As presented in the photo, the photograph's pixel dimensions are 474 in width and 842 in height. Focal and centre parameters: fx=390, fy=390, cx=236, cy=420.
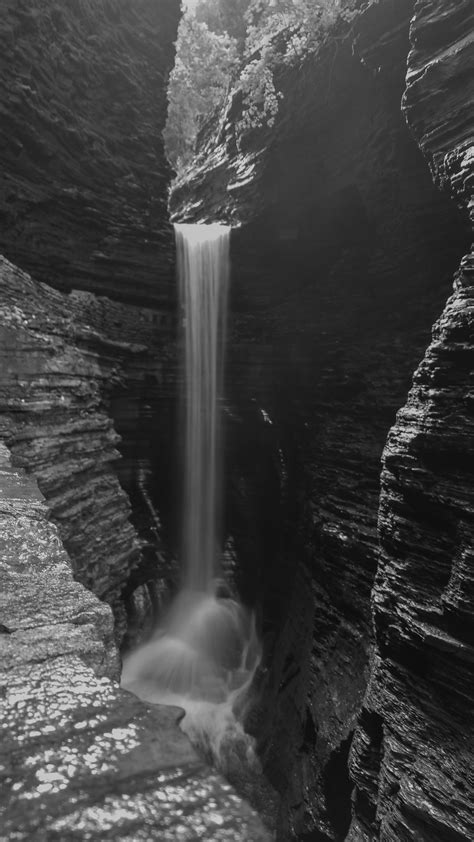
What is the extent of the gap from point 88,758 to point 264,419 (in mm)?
10265

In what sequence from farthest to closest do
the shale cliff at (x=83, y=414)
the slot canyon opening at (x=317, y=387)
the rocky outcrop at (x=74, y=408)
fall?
1. the slot canyon opening at (x=317, y=387)
2. the rocky outcrop at (x=74, y=408)
3. the shale cliff at (x=83, y=414)

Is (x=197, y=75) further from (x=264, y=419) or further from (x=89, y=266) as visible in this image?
Answer: (x=264, y=419)

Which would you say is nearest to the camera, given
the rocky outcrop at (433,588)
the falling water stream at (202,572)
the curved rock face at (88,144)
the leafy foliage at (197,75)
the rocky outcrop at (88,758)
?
the rocky outcrop at (88,758)

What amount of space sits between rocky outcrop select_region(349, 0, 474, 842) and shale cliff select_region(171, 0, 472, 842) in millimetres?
32

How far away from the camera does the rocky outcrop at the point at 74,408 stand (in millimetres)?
6121

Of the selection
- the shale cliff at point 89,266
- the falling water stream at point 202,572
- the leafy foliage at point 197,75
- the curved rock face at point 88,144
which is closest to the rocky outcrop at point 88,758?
the shale cliff at point 89,266

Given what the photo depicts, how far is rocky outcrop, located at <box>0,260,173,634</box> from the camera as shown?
612 cm

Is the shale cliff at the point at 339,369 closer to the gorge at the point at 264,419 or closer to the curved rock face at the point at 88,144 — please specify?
the gorge at the point at 264,419

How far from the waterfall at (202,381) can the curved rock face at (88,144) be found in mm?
725

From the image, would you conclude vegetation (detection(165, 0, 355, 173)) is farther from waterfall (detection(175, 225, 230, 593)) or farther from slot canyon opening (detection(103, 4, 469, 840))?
waterfall (detection(175, 225, 230, 593))

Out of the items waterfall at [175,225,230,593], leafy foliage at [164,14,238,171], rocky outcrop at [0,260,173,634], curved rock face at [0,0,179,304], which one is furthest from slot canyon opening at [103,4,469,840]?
leafy foliage at [164,14,238,171]

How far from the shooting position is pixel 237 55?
39.4ft

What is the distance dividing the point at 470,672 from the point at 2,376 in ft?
23.5

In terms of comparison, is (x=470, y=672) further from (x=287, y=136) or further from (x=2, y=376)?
(x=287, y=136)
